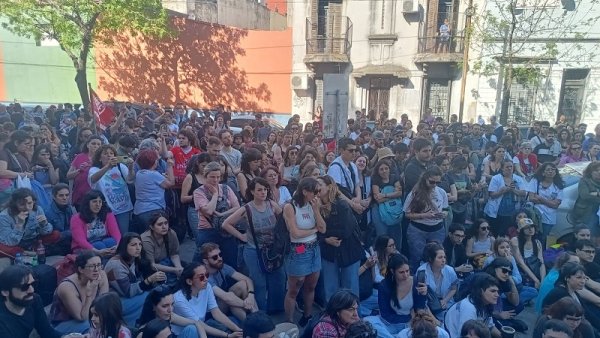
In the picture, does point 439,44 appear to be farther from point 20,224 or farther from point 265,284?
point 20,224

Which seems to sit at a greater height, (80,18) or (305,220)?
(80,18)

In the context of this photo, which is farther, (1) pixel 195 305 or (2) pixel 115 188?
(2) pixel 115 188

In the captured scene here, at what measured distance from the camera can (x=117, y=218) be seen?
19.0 feet

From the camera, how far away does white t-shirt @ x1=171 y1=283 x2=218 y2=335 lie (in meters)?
4.20

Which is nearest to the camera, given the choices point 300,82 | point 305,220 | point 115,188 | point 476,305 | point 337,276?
point 476,305

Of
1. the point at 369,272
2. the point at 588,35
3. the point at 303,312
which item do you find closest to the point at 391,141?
the point at 369,272

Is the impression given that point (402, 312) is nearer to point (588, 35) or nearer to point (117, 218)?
point (117, 218)

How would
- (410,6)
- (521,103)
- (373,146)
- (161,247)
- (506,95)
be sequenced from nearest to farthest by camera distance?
(161,247) < (373,146) < (506,95) < (521,103) < (410,6)

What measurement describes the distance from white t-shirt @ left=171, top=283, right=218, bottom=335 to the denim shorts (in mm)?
802

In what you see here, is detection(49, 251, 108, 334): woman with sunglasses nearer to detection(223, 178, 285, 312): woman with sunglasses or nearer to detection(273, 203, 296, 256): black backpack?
detection(223, 178, 285, 312): woman with sunglasses

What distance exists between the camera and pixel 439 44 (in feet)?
64.2

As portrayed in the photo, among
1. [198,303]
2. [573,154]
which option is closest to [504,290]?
[198,303]

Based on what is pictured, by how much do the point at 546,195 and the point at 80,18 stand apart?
16143mm

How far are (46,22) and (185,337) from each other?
Answer: 57.9 ft
